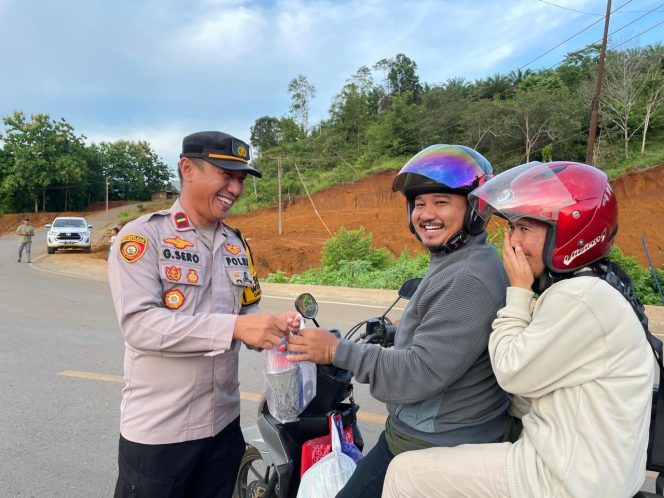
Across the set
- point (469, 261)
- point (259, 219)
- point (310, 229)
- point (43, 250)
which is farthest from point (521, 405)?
point (259, 219)

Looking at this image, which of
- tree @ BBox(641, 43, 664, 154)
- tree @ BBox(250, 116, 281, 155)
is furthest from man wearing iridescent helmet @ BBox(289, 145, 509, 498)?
tree @ BBox(250, 116, 281, 155)

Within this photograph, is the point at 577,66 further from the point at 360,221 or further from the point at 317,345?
the point at 317,345

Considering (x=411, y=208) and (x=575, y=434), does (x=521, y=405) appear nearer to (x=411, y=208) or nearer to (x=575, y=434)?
(x=575, y=434)

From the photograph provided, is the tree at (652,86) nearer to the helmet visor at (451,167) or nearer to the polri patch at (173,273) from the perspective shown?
the helmet visor at (451,167)

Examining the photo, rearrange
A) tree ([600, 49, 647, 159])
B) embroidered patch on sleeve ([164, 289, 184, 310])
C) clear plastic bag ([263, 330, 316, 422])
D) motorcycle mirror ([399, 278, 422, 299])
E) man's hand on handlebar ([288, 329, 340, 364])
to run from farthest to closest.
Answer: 1. tree ([600, 49, 647, 159])
2. motorcycle mirror ([399, 278, 422, 299])
3. clear plastic bag ([263, 330, 316, 422])
4. embroidered patch on sleeve ([164, 289, 184, 310])
5. man's hand on handlebar ([288, 329, 340, 364])

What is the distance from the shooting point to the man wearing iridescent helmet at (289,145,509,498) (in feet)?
4.54

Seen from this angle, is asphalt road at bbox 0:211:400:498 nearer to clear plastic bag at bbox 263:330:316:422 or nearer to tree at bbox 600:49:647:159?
clear plastic bag at bbox 263:330:316:422

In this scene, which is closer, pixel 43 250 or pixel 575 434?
pixel 575 434

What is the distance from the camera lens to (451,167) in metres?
1.63

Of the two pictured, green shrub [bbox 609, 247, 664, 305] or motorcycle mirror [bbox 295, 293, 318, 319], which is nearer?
motorcycle mirror [bbox 295, 293, 318, 319]

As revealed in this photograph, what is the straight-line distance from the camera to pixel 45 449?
3.40 m

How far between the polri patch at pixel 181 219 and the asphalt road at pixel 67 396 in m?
2.14

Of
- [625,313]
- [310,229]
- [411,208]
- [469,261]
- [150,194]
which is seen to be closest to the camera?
[625,313]

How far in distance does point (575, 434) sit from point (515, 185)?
714 mm
